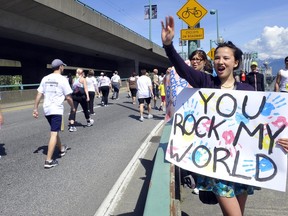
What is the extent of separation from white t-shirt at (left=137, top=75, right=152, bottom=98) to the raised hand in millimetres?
9745

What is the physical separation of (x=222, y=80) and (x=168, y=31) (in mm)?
620

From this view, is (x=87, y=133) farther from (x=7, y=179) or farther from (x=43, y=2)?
(x=43, y=2)

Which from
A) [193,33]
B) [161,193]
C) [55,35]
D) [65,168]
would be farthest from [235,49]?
[55,35]

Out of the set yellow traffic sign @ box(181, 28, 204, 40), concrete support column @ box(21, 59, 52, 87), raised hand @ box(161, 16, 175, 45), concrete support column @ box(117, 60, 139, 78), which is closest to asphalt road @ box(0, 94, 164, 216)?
raised hand @ box(161, 16, 175, 45)

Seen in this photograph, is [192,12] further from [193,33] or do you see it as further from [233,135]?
[233,135]

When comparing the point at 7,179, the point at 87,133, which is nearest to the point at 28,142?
the point at 87,133

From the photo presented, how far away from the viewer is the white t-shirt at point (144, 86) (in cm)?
1241

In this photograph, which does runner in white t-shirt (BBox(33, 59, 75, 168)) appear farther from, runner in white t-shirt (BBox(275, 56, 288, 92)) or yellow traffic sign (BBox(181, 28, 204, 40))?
yellow traffic sign (BBox(181, 28, 204, 40))

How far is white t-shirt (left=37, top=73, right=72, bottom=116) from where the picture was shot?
6465mm

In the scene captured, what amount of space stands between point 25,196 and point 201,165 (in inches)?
120

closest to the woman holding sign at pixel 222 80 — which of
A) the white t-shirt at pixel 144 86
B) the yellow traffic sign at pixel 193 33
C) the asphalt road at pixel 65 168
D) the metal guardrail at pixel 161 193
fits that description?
the metal guardrail at pixel 161 193

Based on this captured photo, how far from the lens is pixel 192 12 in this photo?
10.7m

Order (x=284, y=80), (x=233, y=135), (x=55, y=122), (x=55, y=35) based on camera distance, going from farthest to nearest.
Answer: (x=55, y=35) < (x=284, y=80) < (x=55, y=122) < (x=233, y=135)

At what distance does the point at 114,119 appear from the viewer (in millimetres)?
13070
